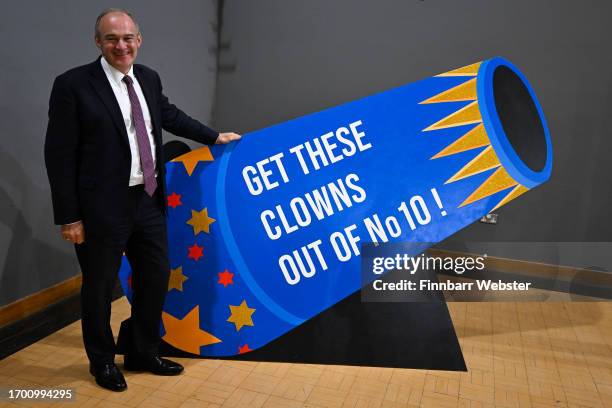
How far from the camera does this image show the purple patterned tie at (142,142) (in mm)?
1787

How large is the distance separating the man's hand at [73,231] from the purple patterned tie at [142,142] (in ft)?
0.78

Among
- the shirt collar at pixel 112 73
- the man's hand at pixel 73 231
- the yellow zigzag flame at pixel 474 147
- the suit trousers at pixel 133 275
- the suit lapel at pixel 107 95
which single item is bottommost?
the suit trousers at pixel 133 275

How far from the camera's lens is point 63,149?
5.60 ft

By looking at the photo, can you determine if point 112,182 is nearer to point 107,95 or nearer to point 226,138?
point 107,95

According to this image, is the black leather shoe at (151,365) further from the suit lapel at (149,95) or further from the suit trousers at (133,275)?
the suit lapel at (149,95)

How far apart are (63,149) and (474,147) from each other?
56.0 inches

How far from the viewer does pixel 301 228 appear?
2127 millimetres

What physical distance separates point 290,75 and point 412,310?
1.69 meters

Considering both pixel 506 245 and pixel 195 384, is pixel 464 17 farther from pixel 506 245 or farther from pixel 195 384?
pixel 195 384

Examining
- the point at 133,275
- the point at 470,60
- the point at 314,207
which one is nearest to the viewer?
the point at 133,275

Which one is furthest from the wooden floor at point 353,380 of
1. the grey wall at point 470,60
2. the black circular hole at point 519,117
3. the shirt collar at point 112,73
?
the shirt collar at point 112,73

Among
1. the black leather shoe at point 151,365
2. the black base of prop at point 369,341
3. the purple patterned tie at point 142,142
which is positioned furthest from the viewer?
the black base of prop at point 369,341

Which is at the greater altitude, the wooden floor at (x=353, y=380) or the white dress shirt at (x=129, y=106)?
the white dress shirt at (x=129, y=106)

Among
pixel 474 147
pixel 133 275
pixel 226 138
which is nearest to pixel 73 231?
pixel 133 275
